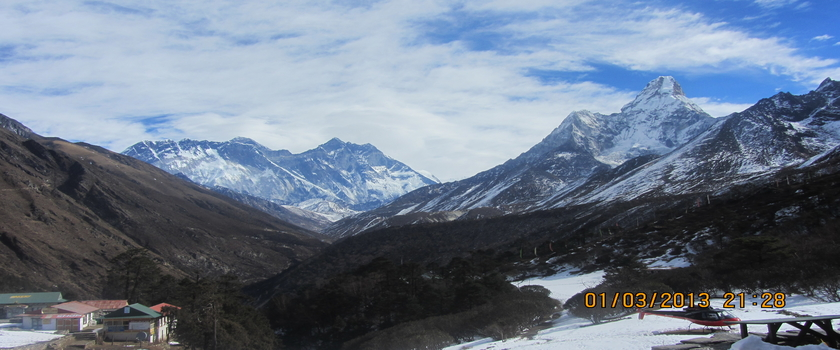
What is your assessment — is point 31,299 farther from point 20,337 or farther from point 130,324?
point 130,324

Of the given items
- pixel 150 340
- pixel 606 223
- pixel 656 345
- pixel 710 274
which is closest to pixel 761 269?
pixel 710 274

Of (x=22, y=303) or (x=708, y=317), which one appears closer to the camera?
(x=708, y=317)

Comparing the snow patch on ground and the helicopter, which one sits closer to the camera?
the helicopter

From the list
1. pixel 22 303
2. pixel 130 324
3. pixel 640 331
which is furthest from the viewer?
pixel 22 303

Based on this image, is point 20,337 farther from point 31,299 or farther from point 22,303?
point 22,303

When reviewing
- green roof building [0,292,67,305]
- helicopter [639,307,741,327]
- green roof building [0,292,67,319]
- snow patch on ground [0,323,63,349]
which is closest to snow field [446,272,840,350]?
helicopter [639,307,741,327]

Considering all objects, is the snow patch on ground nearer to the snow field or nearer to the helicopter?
the snow field

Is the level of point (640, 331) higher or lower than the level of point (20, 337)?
higher

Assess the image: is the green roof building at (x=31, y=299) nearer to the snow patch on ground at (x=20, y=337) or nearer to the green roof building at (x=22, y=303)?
the green roof building at (x=22, y=303)

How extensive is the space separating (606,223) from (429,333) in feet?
334

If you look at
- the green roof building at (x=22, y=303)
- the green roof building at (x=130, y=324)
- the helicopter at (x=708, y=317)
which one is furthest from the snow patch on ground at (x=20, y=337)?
the helicopter at (x=708, y=317)

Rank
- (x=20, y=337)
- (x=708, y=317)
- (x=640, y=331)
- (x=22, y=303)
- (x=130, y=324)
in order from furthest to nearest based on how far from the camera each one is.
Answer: (x=22, y=303), (x=130, y=324), (x=20, y=337), (x=640, y=331), (x=708, y=317)

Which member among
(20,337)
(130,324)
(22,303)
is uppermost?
(22,303)

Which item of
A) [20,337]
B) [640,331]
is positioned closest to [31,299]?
[20,337]
